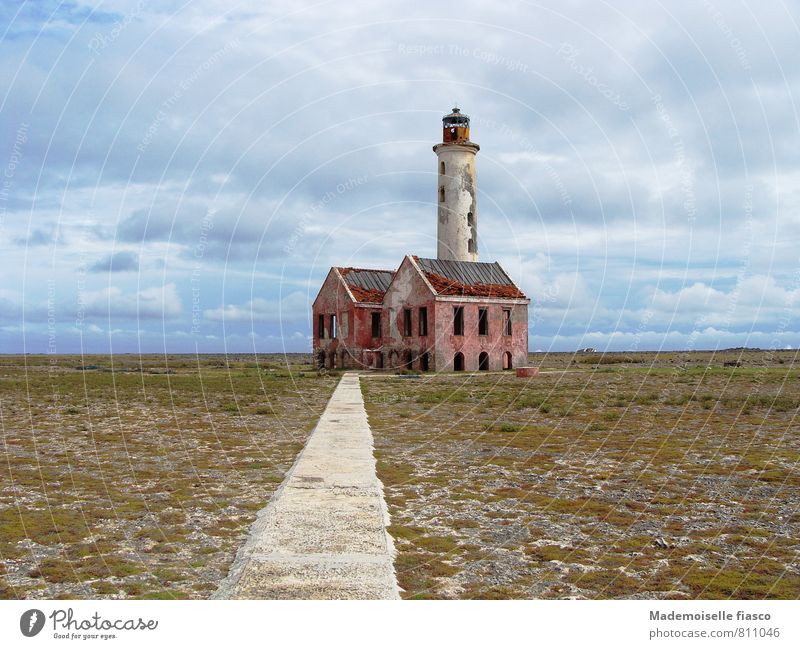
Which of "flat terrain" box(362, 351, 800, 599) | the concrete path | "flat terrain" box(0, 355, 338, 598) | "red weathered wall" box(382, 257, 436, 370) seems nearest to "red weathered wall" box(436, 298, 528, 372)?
"red weathered wall" box(382, 257, 436, 370)

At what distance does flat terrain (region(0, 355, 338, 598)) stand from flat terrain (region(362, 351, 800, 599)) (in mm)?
1897

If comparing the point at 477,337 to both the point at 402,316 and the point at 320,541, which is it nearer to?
A: the point at 402,316

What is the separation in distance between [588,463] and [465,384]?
17.0m

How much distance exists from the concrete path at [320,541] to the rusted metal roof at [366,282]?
105 ft

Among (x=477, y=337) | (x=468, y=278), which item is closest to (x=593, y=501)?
(x=477, y=337)

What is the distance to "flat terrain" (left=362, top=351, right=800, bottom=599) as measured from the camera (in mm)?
5969

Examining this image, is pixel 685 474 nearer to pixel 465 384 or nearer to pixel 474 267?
pixel 465 384

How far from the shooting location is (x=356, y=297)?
139ft

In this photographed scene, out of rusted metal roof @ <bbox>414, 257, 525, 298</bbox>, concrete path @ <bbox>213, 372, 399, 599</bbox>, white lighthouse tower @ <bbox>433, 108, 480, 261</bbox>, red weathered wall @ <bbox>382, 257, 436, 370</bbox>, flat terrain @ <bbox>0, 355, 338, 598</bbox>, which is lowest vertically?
flat terrain @ <bbox>0, 355, 338, 598</bbox>

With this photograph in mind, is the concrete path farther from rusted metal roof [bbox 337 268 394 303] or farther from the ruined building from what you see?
rusted metal roof [bbox 337 268 394 303]

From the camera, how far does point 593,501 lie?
8.76m

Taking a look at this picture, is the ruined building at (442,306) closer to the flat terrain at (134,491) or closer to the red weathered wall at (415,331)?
the red weathered wall at (415,331)

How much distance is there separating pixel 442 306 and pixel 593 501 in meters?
28.1

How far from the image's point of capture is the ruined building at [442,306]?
37.4m
